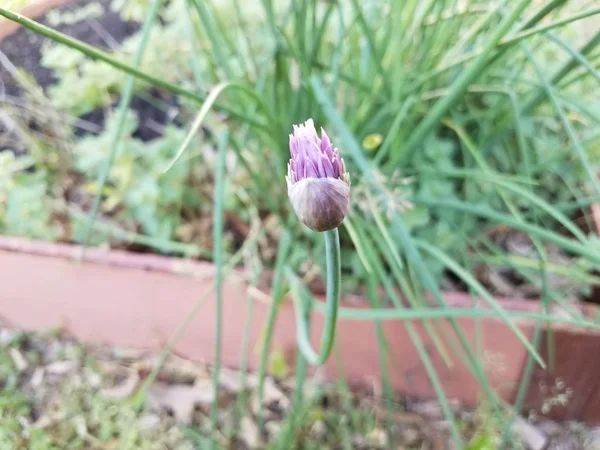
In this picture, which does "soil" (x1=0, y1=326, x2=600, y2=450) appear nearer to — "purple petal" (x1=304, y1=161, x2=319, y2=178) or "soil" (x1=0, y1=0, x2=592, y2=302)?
"soil" (x1=0, y1=0, x2=592, y2=302)

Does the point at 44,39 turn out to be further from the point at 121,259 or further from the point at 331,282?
the point at 331,282

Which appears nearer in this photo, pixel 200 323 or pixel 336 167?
pixel 336 167

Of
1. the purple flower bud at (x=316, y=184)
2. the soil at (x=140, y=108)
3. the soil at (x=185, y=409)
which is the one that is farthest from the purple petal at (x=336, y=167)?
the soil at (x=185, y=409)

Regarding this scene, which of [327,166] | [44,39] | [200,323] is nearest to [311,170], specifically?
[327,166]

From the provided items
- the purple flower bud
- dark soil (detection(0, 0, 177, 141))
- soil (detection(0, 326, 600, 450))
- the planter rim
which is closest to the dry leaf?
soil (detection(0, 326, 600, 450))

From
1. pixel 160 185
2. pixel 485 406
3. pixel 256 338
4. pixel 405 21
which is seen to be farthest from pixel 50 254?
pixel 485 406

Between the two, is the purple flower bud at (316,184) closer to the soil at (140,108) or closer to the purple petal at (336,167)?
the purple petal at (336,167)

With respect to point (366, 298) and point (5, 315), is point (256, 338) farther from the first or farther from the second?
point (5, 315)
